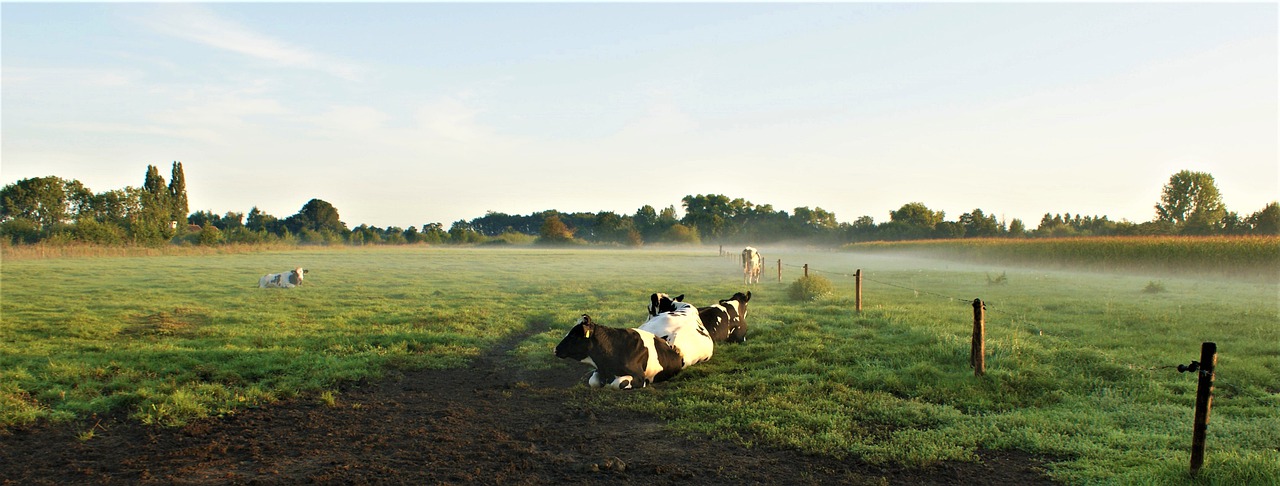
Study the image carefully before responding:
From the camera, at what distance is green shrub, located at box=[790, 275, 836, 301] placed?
59.0 feet

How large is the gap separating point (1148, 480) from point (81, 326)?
49.8 feet

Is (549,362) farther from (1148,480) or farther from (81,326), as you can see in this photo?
(81,326)

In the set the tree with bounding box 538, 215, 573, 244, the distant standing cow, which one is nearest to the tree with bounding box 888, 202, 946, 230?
the tree with bounding box 538, 215, 573, 244

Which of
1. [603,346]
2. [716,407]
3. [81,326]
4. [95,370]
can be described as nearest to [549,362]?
[603,346]

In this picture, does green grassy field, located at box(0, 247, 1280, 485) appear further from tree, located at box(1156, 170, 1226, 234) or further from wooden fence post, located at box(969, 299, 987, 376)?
tree, located at box(1156, 170, 1226, 234)

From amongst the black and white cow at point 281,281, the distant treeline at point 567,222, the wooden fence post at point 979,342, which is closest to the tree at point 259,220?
the distant treeline at point 567,222

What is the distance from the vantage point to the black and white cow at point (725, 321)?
1084 centimetres

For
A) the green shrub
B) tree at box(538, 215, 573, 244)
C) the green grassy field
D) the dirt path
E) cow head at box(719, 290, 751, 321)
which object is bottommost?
the dirt path

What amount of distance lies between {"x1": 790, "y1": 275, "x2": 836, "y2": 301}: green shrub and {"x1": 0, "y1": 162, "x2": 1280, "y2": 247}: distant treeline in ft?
112

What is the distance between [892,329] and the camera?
11.6 meters

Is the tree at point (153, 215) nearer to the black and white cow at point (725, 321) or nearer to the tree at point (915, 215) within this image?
the black and white cow at point (725, 321)

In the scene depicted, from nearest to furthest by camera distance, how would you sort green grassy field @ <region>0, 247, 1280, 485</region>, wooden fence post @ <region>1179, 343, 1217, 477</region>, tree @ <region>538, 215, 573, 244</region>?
wooden fence post @ <region>1179, 343, 1217, 477</region> → green grassy field @ <region>0, 247, 1280, 485</region> → tree @ <region>538, 215, 573, 244</region>

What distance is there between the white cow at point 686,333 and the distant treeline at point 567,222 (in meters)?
42.5

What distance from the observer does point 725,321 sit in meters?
11.1
